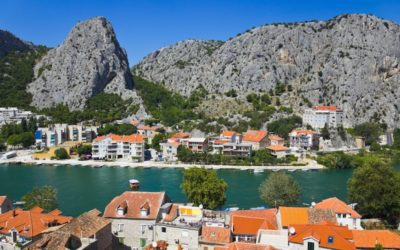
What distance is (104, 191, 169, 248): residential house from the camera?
21781 mm

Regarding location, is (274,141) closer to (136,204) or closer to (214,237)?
(136,204)

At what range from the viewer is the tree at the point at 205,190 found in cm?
3072

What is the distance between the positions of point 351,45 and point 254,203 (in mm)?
91402

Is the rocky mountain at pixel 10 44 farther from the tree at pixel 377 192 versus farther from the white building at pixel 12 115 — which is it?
the tree at pixel 377 192

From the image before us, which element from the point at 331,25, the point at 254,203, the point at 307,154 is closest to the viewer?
the point at 254,203

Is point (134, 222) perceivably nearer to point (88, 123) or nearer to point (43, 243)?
point (43, 243)

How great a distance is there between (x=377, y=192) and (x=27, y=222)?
70.6ft

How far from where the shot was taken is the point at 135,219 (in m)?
22.0

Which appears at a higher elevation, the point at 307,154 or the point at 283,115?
the point at 283,115

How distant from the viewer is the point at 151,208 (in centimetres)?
2236

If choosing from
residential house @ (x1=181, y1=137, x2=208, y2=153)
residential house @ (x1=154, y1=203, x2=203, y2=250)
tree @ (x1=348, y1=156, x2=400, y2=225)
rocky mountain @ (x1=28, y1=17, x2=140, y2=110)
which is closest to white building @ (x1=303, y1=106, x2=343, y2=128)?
residential house @ (x1=181, y1=137, x2=208, y2=153)

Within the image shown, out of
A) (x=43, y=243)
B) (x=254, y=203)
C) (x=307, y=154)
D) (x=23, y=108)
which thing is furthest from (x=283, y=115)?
(x=43, y=243)

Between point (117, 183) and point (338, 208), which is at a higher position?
point (338, 208)

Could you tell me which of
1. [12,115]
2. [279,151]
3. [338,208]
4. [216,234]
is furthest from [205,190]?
[12,115]
